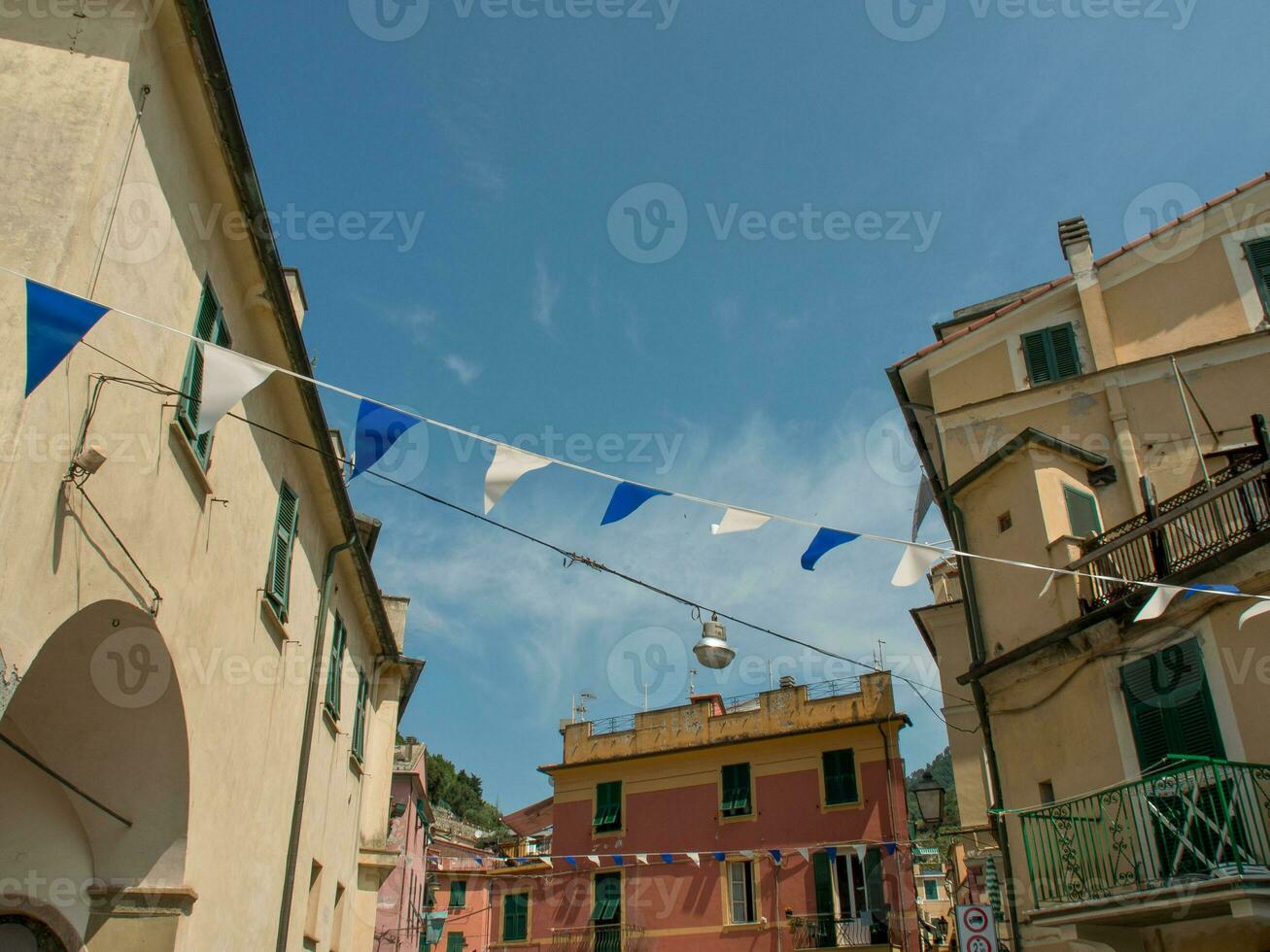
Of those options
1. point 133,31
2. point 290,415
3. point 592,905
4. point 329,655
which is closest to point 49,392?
point 133,31

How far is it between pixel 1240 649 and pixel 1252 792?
5.15 ft

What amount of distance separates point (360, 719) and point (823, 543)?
32.4 ft

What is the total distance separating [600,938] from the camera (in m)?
30.4

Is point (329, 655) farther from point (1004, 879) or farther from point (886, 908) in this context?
point (886, 908)

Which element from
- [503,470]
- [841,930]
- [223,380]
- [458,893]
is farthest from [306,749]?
[458,893]

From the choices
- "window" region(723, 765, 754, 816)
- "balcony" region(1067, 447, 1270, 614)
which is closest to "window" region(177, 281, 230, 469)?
"balcony" region(1067, 447, 1270, 614)

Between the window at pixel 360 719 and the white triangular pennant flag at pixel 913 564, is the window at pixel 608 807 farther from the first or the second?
the white triangular pennant flag at pixel 913 564

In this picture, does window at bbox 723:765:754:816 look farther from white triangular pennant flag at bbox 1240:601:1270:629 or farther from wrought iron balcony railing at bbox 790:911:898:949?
white triangular pennant flag at bbox 1240:601:1270:629

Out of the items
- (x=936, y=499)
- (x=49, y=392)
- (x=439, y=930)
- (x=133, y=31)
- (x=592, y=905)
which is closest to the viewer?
(x=49, y=392)

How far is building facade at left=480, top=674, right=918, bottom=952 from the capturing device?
27.7 meters

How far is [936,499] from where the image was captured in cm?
1581

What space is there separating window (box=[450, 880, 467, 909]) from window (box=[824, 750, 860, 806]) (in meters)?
16.5

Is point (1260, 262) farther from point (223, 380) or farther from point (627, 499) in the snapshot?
point (223, 380)

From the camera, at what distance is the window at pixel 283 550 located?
35.2 ft
